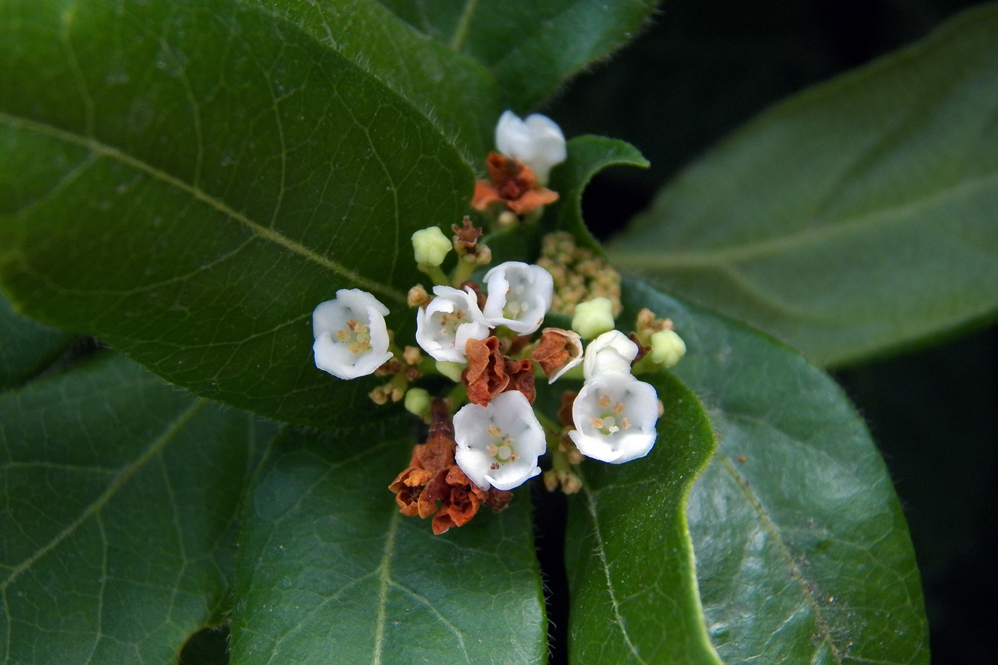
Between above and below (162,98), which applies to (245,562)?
below

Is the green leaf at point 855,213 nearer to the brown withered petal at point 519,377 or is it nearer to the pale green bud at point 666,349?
the pale green bud at point 666,349

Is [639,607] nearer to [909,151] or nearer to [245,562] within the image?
[245,562]

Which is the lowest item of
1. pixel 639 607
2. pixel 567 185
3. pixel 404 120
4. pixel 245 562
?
pixel 245 562

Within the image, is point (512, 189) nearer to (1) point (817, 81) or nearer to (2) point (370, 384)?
(2) point (370, 384)

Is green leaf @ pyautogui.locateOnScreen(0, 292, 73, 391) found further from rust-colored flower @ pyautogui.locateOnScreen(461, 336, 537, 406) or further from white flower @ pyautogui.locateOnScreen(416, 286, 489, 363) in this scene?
rust-colored flower @ pyautogui.locateOnScreen(461, 336, 537, 406)

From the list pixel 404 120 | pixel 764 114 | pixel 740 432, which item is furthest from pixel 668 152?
pixel 404 120

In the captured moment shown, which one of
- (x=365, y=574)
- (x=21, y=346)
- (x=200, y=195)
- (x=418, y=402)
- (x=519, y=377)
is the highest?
(x=200, y=195)

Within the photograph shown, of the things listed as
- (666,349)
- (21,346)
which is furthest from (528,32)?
(21,346)
